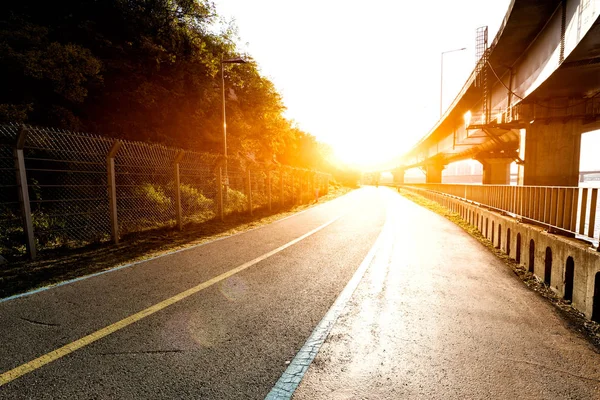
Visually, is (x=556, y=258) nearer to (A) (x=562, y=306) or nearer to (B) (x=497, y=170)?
(A) (x=562, y=306)

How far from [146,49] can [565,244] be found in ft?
53.8

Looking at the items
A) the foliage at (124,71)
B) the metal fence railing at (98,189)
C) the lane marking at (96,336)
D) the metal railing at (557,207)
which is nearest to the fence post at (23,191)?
the metal fence railing at (98,189)

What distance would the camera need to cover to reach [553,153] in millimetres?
13344

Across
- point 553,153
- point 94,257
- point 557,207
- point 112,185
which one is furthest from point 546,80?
point 94,257

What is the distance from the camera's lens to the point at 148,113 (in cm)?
1548

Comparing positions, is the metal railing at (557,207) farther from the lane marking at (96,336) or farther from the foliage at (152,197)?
the foliage at (152,197)

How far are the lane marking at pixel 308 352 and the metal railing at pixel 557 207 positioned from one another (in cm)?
330

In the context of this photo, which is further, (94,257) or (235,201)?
(235,201)

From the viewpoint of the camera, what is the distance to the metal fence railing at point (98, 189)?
6508 millimetres

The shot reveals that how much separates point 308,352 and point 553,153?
51.6ft

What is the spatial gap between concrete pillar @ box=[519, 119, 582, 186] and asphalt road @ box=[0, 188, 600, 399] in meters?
11.0

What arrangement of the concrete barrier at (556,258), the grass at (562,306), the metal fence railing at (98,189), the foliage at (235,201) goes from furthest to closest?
the foliage at (235,201), the metal fence railing at (98,189), the concrete barrier at (556,258), the grass at (562,306)

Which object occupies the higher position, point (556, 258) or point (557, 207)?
point (557, 207)

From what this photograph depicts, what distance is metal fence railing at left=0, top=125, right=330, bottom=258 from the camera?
256 inches
